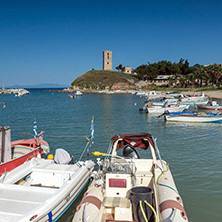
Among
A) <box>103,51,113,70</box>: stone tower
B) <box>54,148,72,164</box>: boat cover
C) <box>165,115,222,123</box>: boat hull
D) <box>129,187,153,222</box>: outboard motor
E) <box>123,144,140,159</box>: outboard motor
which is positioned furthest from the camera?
<box>103,51,113,70</box>: stone tower

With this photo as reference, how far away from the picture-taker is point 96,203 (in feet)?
22.9

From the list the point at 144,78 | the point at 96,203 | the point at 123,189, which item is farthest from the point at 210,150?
the point at 144,78

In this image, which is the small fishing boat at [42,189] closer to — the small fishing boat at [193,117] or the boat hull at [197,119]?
the small fishing boat at [193,117]

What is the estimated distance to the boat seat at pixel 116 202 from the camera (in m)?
7.45

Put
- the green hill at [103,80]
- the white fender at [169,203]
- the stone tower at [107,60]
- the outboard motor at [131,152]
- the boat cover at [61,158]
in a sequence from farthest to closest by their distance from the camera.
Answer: the stone tower at [107,60]
the green hill at [103,80]
the outboard motor at [131,152]
the boat cover at [61,158]
the white fender at [169,203]

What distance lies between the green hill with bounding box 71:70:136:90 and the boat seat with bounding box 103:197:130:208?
414 ft

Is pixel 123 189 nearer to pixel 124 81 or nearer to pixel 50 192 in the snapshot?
pixel 50 192

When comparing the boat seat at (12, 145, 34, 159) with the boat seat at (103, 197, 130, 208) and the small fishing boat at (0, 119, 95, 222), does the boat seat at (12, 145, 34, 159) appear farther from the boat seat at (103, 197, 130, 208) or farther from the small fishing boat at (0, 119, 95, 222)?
the boat seat at (103, 197, 130, 208)

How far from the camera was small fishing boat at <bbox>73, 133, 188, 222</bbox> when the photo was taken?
6.49m

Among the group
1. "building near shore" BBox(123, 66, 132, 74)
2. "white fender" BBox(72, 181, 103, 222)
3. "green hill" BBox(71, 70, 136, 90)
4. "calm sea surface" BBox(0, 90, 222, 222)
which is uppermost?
"building near shore" BBox(123, 66, 132, 74)

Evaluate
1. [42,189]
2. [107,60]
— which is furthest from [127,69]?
[42,189]

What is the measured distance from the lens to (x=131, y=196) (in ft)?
23.0

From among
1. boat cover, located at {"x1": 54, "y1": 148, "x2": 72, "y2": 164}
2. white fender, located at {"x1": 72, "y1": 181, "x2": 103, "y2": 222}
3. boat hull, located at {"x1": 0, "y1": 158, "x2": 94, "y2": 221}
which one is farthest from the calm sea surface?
boat cover, located at {"x1": 54, "y1": 148, "x2": 72, "y2": 164}

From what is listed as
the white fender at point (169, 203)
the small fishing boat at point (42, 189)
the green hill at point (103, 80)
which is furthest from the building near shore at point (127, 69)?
the white fender at point (169, 203)
